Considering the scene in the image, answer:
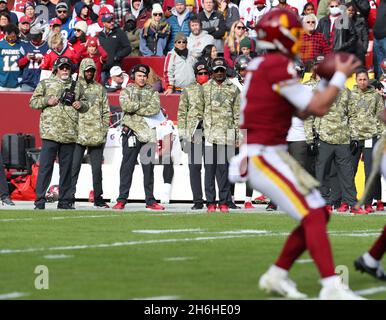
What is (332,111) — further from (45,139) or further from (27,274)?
(27,274)

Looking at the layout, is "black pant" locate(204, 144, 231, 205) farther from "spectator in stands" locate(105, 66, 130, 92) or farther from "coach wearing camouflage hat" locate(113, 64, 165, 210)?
"spectator in stands" locate(105, 66, 130, 92)

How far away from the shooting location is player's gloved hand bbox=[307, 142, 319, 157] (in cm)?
1800

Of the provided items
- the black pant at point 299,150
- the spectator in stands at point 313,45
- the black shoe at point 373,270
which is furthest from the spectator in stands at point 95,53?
the black shoe at point 373,270

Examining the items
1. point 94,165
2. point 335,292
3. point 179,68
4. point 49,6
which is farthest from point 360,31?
point 335,292

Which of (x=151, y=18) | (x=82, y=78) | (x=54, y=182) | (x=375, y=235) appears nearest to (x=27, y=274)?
(x=375, y=235)

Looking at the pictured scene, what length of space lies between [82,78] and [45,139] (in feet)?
3.61

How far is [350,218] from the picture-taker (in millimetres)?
16156

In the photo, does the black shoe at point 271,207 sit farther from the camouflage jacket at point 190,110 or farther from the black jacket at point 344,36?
the black jacket at point 344,36

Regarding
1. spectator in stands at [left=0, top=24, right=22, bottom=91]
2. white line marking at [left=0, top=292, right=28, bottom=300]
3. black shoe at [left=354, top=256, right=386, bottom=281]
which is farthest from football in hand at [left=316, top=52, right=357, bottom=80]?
spectator in stands at [left=0, top=24, right=22, bottom=91]

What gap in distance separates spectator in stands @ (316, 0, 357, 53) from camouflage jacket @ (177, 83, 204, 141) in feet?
17.6

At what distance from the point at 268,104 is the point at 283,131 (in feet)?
0.76

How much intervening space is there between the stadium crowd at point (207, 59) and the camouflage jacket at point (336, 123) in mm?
14

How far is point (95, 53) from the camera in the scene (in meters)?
22.5

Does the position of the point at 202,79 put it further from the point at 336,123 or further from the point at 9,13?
the point at 9,13
